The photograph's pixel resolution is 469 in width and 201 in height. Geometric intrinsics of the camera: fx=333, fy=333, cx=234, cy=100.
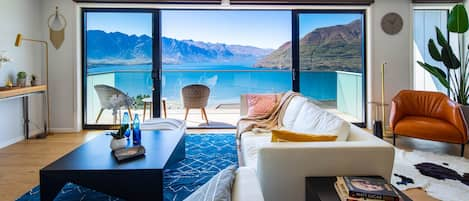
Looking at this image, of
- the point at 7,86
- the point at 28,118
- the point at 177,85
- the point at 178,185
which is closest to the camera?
the point at 178,185

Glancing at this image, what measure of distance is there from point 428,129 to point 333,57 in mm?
2290

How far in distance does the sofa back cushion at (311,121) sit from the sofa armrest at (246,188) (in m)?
1.03

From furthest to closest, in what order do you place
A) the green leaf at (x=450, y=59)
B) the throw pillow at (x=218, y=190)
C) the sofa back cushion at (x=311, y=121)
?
the green leaf at (x=450, y=59) < the sofa back cushion at (x=311, y=121) < the throw pillow at (x=218, y=190)

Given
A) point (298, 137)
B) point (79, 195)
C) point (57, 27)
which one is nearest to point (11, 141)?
point (57, 27)

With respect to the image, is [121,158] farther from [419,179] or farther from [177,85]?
[177,85]

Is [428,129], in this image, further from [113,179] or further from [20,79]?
[20,79]

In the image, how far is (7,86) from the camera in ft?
14.5

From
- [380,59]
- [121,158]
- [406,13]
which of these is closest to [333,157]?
[121,158]

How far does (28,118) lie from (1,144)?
70 cm

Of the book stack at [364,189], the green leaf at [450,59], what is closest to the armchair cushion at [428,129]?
the green leaf at [450,59]

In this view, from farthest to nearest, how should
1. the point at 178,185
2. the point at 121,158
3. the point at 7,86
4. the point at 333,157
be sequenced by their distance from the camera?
the point at 7,86
the point at 178,185
the point at 121,158
the point at 333,157

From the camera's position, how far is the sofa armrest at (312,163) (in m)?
1.96

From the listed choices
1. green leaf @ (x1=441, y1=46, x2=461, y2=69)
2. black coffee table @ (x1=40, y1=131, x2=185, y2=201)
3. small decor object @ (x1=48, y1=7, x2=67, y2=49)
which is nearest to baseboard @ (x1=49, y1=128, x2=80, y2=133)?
small decor object @ (x1=48, y1=7, x2=67, y2=49)

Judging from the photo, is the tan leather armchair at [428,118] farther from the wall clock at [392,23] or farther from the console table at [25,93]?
the console table at [25,93]
